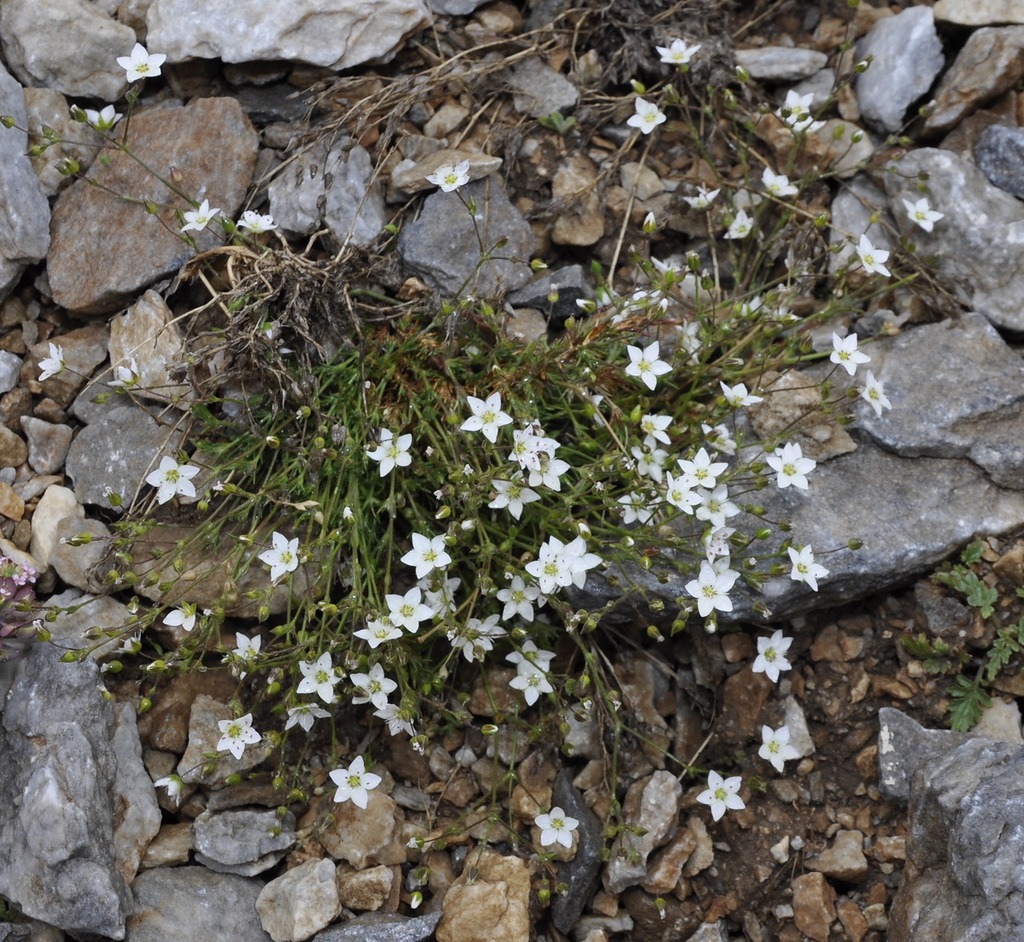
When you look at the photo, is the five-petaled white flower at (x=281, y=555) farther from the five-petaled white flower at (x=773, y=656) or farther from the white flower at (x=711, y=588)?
the five-petaled white flower at (x=773, y=656)

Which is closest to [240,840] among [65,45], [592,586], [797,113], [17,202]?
[592,586]

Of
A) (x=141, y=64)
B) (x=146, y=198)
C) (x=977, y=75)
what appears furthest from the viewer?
(x=977, y=75)

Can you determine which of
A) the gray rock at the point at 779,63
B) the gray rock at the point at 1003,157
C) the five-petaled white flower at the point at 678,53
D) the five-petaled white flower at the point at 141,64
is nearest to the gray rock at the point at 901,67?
the gray rock at the point at 779,63

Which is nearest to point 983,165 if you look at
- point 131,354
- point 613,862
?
point 613,862

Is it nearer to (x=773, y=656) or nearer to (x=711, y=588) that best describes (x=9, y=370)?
(x=711, y=588)

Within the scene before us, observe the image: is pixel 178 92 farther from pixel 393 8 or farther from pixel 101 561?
pixel 101 561
